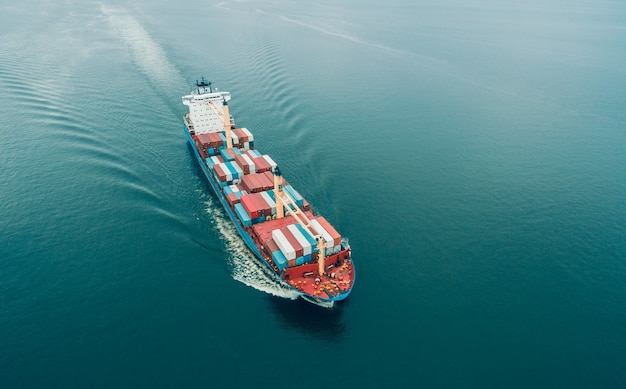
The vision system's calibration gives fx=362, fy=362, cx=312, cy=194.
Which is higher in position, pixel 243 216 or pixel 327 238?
pixel 327 238

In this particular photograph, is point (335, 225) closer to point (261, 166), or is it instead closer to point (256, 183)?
point (256, 183)

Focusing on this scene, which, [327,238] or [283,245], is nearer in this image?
[283,245]

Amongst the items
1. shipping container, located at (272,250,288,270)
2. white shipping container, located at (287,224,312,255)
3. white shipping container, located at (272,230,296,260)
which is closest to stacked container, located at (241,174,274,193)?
white shipping container, located at (287,224,312,255)

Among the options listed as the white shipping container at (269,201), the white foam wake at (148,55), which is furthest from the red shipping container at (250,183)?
the white foam wake at (148,55)

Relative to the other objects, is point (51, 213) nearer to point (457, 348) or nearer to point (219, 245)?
point (219, 245)

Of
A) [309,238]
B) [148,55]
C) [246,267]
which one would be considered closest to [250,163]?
[246,267]

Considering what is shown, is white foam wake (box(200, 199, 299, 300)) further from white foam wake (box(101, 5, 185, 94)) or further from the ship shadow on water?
white foam wake (box(101, 5, 185, 94))

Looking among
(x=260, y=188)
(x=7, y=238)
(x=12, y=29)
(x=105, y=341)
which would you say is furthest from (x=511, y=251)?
(x=12, y=29)
